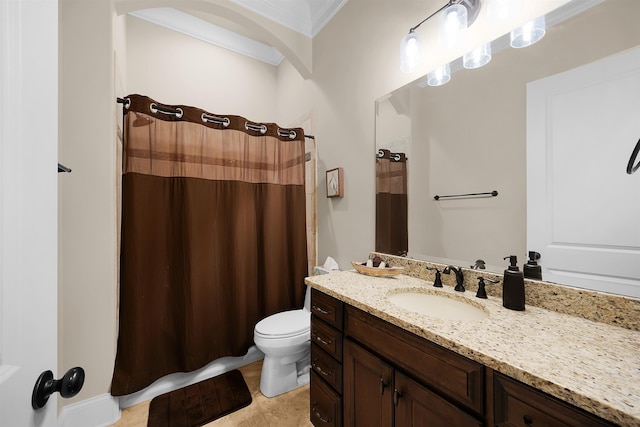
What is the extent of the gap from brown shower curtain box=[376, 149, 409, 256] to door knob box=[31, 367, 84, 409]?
1.45m

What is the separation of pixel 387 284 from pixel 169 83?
265 centimetres

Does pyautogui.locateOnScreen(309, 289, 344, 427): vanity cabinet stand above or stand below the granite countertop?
below

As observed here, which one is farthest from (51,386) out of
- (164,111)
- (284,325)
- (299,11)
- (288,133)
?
(299,11)

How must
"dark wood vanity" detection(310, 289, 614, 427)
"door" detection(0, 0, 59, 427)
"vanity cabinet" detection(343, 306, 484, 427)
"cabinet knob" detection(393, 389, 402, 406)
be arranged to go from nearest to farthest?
"door" detection(0, 0, 59, 427) → "dark wood vanity" detection(310, 289, 614, 427) → "vanity cabinet" detection(343, 306, 484, 427) → "cabinet knob" detection(393, 389, 402, 406)

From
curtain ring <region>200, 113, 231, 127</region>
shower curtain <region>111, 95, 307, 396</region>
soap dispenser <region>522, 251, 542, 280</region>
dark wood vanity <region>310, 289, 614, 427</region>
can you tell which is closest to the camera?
dark wood vanity <region>310, 289, 614, 427</region>

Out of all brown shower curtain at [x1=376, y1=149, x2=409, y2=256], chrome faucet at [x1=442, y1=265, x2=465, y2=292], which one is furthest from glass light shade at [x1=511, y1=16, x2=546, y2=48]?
chrome faucet at [x1=442, y1=265, x2=465, y2=292]

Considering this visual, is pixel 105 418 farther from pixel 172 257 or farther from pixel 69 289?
pixel 172 257

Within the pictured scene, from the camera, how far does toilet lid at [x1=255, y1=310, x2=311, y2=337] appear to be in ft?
5.56

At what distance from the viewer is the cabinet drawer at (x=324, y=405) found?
119 centimetres

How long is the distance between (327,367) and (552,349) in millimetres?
906

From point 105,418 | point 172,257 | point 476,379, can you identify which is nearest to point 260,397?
point 105,418

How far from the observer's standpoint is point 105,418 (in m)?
1.51

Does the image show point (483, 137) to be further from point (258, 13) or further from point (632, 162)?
point (258, 13)

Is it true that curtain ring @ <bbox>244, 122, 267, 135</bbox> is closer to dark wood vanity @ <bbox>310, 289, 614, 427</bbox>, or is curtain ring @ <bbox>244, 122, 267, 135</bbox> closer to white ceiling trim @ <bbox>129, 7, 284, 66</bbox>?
white ceiling trim @ <bbox>129, 7, 284, 66</bbox>
